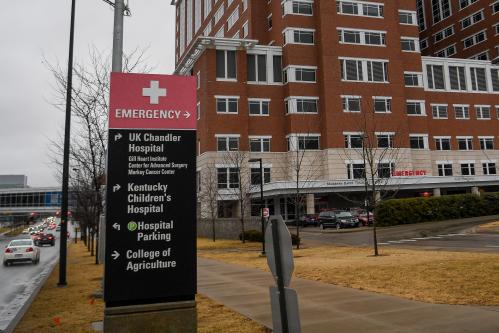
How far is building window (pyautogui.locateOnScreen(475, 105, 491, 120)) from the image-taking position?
6353 cm

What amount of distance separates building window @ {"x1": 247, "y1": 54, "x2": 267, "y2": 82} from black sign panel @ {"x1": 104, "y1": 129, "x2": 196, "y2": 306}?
50.5m

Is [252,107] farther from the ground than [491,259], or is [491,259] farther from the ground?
[252,107]

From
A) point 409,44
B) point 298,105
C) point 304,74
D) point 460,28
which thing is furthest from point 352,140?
point 460,28

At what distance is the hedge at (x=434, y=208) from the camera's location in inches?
1483

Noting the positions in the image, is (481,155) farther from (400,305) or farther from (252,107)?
(400,305)

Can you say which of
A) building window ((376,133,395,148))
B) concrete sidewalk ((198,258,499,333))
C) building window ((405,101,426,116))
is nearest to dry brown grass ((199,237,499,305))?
concrete sidewalk ((198,258,499,333))

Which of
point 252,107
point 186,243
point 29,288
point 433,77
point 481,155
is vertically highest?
point 433,77

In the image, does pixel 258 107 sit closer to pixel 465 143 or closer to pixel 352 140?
pixel 352 140

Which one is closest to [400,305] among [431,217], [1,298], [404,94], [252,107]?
[1,298]

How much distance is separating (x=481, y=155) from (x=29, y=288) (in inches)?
2324

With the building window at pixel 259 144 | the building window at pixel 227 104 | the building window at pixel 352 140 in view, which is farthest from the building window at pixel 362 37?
the building window at pixel 259 144

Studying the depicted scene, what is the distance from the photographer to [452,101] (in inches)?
2469

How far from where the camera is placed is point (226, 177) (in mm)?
52312

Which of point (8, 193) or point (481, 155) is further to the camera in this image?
point (8, 193)
